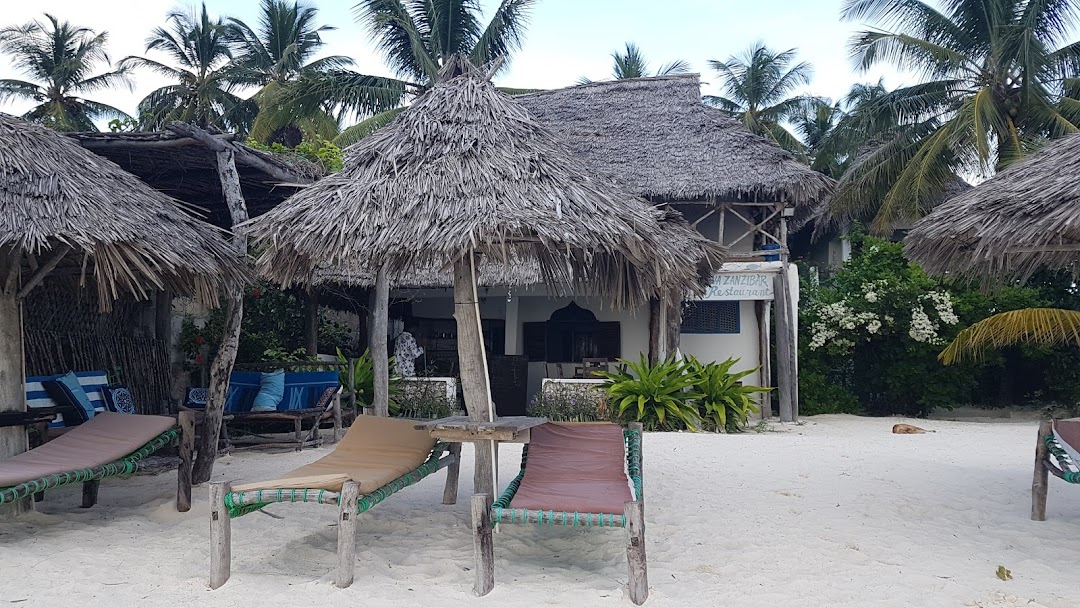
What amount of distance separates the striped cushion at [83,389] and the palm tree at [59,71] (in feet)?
51.4

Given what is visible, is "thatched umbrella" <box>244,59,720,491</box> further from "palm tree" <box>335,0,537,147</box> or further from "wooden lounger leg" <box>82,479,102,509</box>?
"palm tree" <box>335,0,537,147</box>

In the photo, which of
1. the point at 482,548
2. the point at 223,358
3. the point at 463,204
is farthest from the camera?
the point at 223,358

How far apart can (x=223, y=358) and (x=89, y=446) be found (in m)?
1.20

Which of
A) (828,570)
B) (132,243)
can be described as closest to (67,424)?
(132,243)

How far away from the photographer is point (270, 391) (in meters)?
8.45

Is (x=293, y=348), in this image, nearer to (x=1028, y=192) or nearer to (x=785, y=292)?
(x=785, y=292)

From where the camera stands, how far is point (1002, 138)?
13.4 metres

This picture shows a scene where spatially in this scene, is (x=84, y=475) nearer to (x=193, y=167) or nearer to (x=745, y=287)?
(x=193, y=167)

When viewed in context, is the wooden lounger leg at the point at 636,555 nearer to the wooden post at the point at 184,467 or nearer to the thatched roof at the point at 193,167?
the wooden post at the point at 184,467

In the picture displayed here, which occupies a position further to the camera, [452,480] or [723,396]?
[723,396]

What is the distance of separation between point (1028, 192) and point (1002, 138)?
9549 mm

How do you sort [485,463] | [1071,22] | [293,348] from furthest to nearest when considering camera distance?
1. [1071,22]
2. [293,348]
3. [485,463]

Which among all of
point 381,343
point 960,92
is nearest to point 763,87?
point 960,92

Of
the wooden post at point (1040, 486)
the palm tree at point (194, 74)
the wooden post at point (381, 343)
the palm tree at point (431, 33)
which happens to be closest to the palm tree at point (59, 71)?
the palm tree at point (194, 74)
